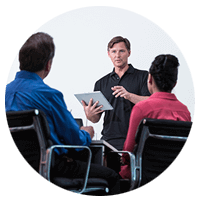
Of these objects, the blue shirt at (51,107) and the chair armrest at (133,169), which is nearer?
the blue shirt at (51,107)

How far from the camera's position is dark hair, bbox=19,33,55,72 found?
76.7 inches

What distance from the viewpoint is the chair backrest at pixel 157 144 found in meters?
1.91

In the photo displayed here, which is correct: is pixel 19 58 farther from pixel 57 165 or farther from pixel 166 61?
pixel 166 61

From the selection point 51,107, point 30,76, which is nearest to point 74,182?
point 51,107

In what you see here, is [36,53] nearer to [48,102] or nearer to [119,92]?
[48,102]

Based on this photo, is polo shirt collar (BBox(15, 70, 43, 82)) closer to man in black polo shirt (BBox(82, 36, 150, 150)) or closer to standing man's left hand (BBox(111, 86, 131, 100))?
man in black polo shirt (BBox(82, 36, 150, 150))

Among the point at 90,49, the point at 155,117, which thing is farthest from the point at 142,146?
the point at 90,49

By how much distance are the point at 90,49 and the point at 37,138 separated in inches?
29.3

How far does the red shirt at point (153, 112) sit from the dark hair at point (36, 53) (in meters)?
0.68

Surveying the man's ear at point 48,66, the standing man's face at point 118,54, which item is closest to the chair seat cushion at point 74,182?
the man's ear at point 48,66

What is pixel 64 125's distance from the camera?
6.07ft

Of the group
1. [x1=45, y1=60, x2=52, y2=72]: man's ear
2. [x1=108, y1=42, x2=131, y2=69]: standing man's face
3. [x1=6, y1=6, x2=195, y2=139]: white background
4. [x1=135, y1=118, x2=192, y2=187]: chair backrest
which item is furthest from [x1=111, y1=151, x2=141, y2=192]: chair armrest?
[x1=45, y1=60, x2=52, y2=72]: man's ear

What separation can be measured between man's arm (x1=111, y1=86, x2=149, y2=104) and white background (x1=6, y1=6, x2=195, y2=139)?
141mm

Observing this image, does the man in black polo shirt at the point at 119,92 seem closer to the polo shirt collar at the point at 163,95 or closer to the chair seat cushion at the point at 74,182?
the polo shirt collar at the point at 163,95
